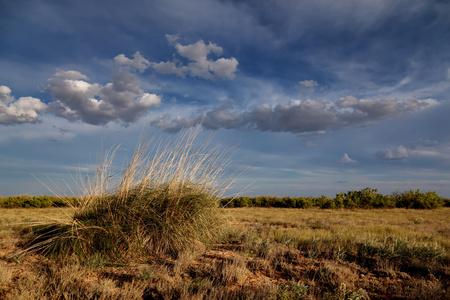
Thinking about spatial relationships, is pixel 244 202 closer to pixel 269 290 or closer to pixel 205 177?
pixel 205 177

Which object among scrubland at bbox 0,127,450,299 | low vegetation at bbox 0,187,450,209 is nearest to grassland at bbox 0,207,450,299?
scrubland at bbox 0,127,450,299

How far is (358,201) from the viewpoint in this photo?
66.6 feet

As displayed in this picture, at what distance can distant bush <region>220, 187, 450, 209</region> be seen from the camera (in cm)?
2041

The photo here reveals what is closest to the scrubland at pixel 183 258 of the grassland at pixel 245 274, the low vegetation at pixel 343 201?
the grassland at pixel 245 274

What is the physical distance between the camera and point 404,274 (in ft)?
11.4

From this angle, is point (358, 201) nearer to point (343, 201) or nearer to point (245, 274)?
point (343, 201)

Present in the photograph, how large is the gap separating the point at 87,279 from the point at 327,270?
3.15 metres

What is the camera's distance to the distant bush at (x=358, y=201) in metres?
20.4

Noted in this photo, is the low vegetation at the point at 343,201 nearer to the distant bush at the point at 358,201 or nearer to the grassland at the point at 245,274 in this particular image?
the distant bush at the point at 358,201

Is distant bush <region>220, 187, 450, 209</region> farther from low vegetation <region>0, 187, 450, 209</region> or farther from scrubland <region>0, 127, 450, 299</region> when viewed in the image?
scrubland <region>0, 127, 450, 299</region>

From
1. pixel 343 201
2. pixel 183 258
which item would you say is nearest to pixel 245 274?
pixel 183 258

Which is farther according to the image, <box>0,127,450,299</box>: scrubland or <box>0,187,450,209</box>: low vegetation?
<box>0,187,450,209</box>: low vegetation

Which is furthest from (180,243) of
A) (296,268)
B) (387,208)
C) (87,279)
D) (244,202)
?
(387,208)

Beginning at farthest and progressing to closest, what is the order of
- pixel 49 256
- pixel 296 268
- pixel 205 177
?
1. pixel 205 177
2. pixel 49 256
3. pixel 296 268
